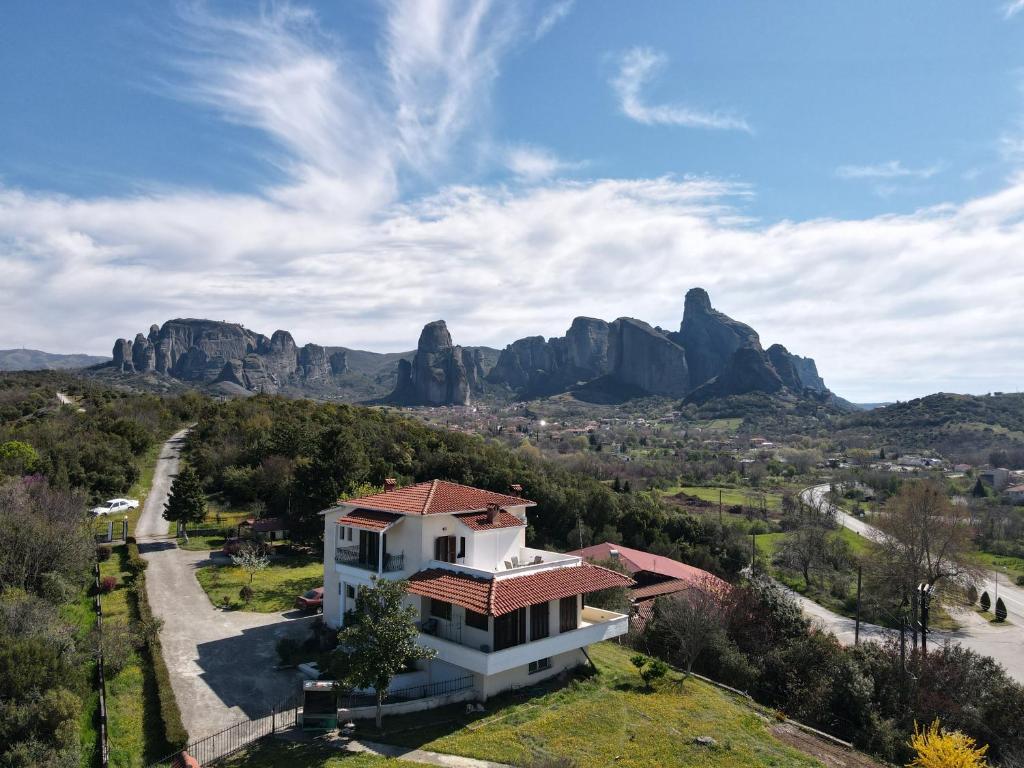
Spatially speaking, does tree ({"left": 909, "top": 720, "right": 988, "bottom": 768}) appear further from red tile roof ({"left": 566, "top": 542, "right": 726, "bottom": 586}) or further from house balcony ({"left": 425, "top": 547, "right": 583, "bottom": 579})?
red tile roof ({"left": 566, "top": 542, "right": 726, "bottom": 586})

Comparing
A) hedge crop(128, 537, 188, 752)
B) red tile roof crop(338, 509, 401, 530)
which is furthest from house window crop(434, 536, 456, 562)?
hedge crop(128, 537, 188, 752)

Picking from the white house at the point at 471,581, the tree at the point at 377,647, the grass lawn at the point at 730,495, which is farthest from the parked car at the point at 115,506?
the grass lawn at the point at 730,495

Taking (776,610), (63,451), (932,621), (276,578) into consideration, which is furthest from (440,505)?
(932,621)

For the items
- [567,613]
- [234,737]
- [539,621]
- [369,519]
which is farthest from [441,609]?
[234,737]

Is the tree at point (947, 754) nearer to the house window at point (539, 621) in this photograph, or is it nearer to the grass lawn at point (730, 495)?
the house window at point (539, 621)

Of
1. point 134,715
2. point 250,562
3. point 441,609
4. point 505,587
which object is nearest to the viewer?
point 134,715

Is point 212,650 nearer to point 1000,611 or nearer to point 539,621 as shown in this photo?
point 539,621
